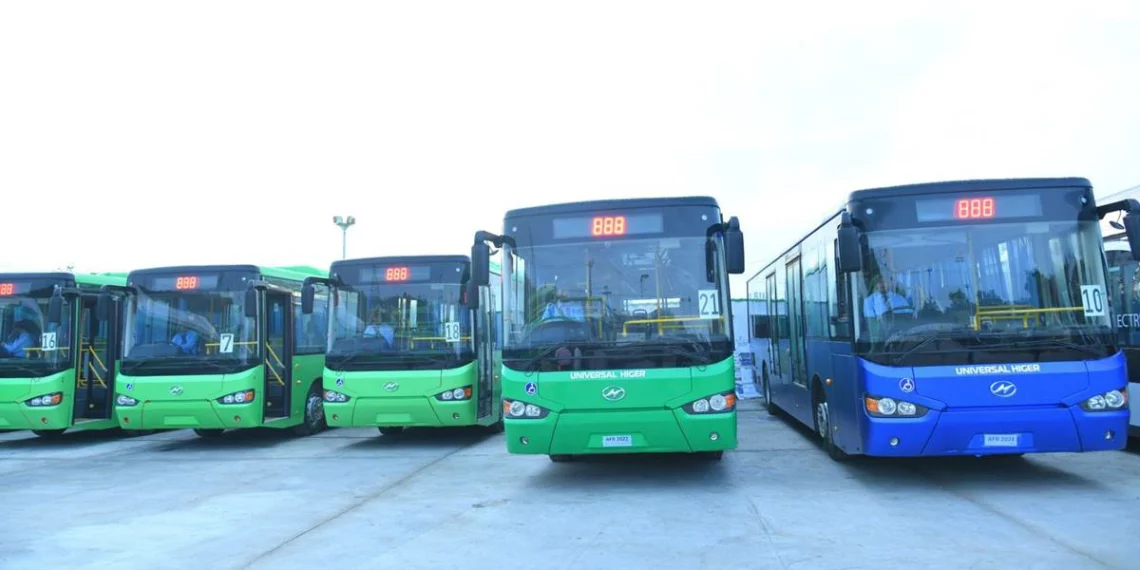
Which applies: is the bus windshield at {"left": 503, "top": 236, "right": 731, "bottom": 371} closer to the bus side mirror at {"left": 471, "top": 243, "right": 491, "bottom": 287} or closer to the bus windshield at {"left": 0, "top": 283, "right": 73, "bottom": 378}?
the bus side mirror at {"left": 471, "top": 243, "right": 491, "bottom": 287}

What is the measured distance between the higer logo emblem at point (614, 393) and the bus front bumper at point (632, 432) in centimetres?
17

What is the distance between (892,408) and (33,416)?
12.9 metres

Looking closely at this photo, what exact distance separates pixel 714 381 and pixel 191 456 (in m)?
8.63

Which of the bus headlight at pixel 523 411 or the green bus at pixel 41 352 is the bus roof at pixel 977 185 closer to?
the bus headlight at pixel 523 411

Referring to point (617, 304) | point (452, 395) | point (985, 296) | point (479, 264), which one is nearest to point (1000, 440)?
point (985, 296)

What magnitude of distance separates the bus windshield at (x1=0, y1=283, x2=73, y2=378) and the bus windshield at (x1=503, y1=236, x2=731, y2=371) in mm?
8972

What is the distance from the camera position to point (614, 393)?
29.6 feet

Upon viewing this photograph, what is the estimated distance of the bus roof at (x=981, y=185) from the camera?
862 centimetres

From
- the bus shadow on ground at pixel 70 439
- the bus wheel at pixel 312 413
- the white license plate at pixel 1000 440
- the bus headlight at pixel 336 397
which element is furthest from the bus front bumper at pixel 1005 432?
the bus shadow on ground at pixel 70 439

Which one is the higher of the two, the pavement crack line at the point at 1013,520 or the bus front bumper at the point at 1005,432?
the bus front bumper at the point at 1005,432

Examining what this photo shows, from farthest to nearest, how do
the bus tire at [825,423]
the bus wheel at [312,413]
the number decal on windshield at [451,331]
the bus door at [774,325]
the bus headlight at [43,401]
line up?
the bus wheel at [312,413], the bus door at [774,325], the bus headlight at [43,401], the number decal on windshield at [451,331], the bus tire at [825,423]

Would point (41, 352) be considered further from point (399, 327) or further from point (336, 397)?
point (399, 327)

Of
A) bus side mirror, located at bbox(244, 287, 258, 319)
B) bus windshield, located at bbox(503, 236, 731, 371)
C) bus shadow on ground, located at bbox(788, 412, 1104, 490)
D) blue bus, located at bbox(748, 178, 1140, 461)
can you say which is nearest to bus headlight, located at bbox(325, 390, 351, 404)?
bus side mirror, located at bbox(244, 287, 258, 319)

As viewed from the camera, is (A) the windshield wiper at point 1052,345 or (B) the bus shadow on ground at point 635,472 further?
(B) the bus shadow on ground at point 635,472
